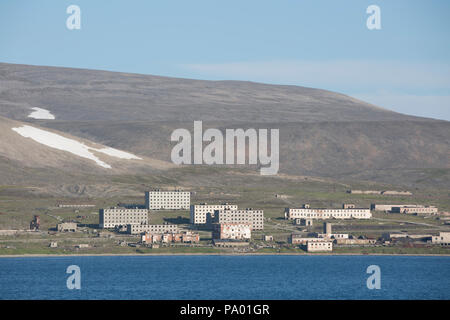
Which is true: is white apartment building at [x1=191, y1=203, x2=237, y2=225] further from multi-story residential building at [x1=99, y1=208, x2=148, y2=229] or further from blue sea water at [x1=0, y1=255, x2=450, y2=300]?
blue sea water at [x1=0, y1=255, x2=450, y2=300]

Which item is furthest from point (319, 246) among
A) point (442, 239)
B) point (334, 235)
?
point (442, 239)

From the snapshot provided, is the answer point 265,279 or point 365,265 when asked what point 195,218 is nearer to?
point 365,265

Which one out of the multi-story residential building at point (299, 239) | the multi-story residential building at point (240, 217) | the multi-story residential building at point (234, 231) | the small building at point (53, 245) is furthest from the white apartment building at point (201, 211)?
the small building at point (53, 245)

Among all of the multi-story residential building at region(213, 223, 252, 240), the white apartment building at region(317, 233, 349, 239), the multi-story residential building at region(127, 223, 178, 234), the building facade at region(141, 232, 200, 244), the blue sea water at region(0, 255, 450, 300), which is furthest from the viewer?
the multi-story residential building at region(127, 223, 178, 234)

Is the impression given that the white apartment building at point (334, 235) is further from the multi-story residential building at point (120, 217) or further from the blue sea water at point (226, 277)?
the multi-story residential building at point (120, 217)

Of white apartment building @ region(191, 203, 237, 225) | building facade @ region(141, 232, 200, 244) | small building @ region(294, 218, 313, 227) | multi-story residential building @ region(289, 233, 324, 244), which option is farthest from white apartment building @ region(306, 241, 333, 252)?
white apartment building @ region(191, 203, 237, 225)
